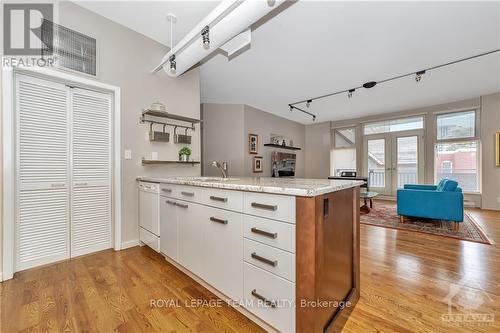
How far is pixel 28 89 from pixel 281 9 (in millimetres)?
2705

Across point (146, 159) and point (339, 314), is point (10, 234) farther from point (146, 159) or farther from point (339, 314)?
point (339, 314)

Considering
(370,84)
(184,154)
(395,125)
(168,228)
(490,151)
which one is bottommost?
(168,228)

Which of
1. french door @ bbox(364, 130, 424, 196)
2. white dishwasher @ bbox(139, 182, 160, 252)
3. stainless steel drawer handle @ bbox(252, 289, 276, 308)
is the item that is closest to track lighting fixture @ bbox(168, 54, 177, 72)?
white dishwasher @ bbox(139, 182, 160, 252)

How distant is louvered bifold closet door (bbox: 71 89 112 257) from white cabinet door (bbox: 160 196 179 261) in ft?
2.89

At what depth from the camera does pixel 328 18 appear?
2377 mm

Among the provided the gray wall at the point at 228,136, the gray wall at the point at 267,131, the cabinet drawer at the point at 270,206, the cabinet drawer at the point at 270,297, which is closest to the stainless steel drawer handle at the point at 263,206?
the cabinet drawer at the point at 270,206

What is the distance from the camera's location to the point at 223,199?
146cm

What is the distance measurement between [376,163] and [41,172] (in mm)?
7667

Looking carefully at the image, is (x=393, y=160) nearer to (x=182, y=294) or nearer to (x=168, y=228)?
(x=168, y=228)

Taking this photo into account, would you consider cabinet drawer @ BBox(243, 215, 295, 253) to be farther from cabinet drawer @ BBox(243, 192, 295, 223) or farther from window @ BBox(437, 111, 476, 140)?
window @ BBox(437, 111, 476, 140)

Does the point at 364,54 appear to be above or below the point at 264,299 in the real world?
above

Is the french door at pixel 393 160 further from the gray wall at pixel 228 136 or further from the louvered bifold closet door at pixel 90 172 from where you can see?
the louvered bifold closet door at pixel 90 172

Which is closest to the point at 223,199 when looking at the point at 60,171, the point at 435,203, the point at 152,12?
the point at 60,171

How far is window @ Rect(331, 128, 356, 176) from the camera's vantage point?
A: 280 inches
